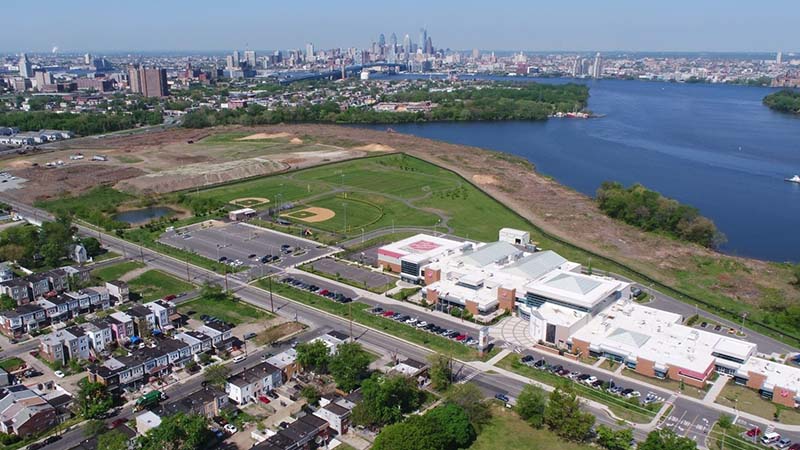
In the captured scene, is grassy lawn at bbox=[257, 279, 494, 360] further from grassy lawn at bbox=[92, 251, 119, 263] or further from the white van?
grassy lawn at bbox=[92, 251, 119, 263]

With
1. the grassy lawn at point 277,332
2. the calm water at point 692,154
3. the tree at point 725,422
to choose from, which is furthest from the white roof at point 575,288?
the calm water at point 692,154

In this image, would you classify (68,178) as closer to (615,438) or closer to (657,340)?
(657,340)

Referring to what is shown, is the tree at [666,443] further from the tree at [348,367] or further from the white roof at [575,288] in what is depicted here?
the white roof at [575,288]

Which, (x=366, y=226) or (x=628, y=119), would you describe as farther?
(x=628, y=119)

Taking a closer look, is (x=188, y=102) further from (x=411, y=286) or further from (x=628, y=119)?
(x=411, y=286)

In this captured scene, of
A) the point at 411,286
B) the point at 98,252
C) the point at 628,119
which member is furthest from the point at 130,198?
the point at 628,119

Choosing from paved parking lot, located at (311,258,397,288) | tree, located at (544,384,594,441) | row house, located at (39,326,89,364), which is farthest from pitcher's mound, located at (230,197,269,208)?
tree, located at (544,384,594,441)
